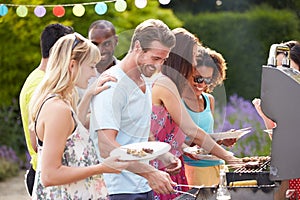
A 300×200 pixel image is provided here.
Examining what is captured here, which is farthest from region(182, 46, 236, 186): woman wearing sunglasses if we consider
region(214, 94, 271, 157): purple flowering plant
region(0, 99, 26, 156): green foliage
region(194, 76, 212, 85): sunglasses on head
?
region(0, 99, 26, 156): green foliage

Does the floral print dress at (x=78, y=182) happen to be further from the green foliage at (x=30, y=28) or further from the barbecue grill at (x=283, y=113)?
the green foliage at (x=30, y=28)

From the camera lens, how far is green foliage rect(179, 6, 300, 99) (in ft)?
32.0

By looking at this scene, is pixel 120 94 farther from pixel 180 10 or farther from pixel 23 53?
pixel 180 10

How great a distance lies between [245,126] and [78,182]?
14.7 ft

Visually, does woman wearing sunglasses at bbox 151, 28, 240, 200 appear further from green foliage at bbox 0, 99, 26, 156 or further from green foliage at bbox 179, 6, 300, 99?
green foliage at bbox 179, 6, 300, 99

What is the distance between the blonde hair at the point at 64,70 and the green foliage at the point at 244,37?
20.8 feet

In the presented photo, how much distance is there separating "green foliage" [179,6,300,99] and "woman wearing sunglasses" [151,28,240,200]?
569 cm

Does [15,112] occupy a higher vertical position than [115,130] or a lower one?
lower

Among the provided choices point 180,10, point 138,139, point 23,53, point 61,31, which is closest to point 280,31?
point 180,10

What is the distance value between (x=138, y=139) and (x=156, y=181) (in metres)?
0.28

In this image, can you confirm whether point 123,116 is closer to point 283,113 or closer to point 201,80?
point 201,80

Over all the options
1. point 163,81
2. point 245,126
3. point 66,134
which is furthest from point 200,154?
point 245,126

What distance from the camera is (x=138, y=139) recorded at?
3.70 m

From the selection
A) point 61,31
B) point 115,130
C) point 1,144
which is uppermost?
point 61,31
